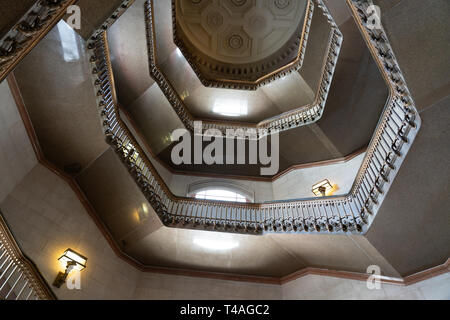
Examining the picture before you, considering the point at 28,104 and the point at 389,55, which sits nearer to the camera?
the point at 389,55

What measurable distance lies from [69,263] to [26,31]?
4802 millimetres

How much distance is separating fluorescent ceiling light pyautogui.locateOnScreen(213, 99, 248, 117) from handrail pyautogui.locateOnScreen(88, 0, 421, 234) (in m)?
5.36

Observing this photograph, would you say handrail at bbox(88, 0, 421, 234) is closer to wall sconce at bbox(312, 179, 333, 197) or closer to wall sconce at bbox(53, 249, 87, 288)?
wall sconce at bbox(312, 179, 333, 197)

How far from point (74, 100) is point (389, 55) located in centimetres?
588

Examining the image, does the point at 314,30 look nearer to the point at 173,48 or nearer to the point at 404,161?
the point at 173,48

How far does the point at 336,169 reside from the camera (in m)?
9.40

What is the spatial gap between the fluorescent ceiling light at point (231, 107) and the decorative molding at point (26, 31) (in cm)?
865

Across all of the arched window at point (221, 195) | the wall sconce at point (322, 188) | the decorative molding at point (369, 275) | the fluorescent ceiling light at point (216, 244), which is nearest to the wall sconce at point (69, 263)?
the fluorescent ceiling light at point (216, 244)

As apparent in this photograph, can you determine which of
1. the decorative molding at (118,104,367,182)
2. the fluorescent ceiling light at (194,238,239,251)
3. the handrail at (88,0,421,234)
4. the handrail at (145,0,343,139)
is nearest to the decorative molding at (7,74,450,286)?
the fluorescent ceiling light at (194,238,239,251)

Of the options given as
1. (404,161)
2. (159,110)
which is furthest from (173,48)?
(404,161)

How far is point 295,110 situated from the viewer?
10.3 m

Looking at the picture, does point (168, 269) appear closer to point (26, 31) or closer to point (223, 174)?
point (223, 174)

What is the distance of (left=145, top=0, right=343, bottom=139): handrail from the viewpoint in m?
8.10

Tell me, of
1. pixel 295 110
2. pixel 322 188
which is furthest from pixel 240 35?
pixel 322 188
